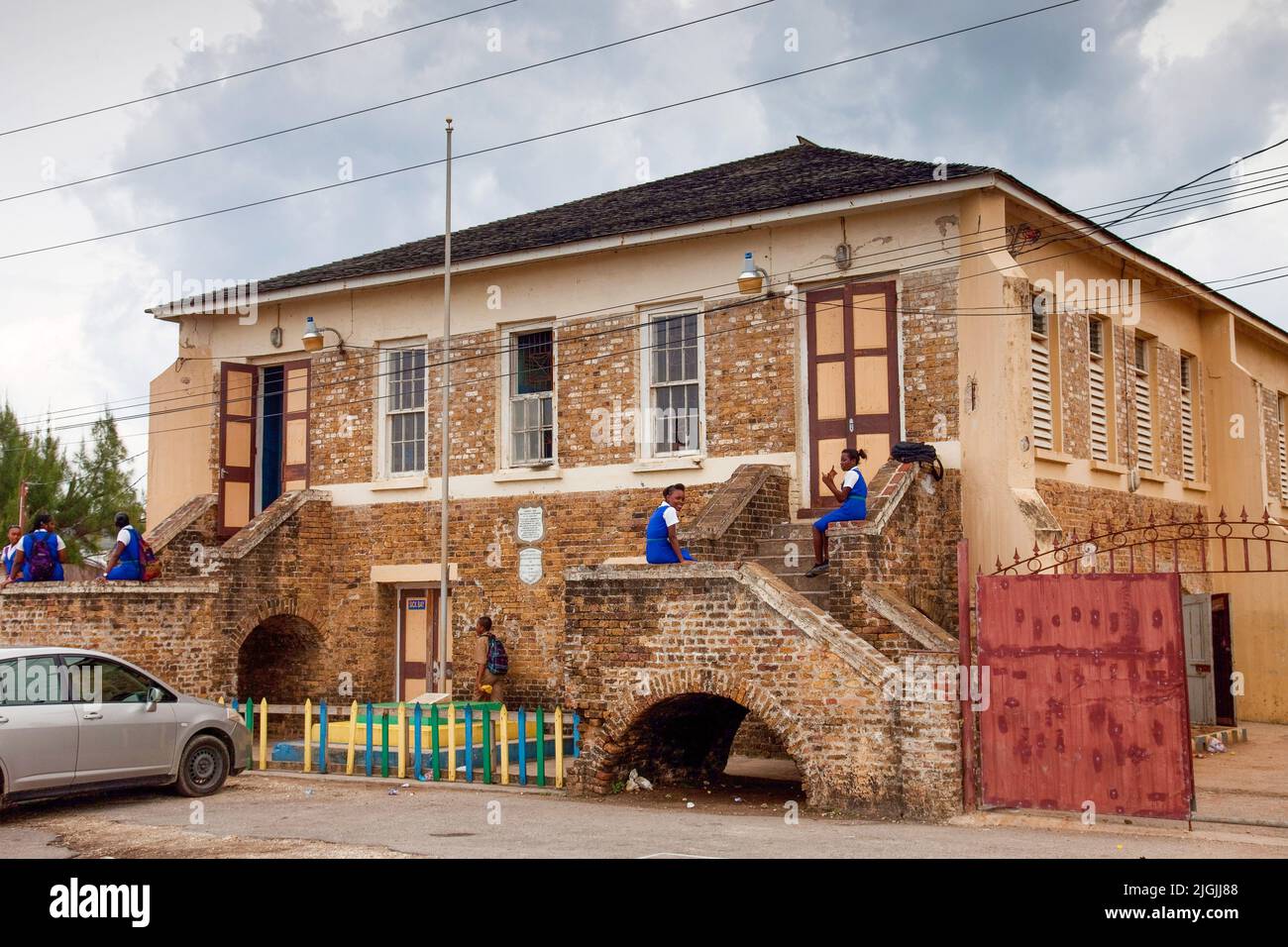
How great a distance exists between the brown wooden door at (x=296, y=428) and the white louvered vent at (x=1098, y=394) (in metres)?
11.7

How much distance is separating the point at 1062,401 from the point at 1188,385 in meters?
5.84

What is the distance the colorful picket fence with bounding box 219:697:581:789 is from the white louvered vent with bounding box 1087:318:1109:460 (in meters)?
8.01

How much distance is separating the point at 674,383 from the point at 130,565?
7767 mm

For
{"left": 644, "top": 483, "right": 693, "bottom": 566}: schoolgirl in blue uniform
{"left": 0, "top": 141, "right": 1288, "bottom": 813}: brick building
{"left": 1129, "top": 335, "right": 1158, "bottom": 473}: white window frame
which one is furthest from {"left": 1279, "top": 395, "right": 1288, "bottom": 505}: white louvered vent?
{"left": 644, "top": 483, "right": 693, "bottom": 566}: schoolgirl in blue uniform

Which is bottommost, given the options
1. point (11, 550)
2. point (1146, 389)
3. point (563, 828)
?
point (563, 828)

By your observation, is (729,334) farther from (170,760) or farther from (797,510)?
(170,760)

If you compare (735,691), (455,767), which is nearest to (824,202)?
(735,691)

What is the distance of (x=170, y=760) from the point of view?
13773 mm

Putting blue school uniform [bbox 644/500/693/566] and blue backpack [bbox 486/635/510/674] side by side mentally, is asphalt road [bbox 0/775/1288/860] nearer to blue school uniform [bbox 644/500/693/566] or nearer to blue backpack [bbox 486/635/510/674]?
blue school uniform [bbox 644/500/693/566]

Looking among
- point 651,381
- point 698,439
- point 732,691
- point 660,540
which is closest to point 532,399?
point 651,381

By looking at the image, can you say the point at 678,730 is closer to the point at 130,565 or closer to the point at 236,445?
the point at 130,565

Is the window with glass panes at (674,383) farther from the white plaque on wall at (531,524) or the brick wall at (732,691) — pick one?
the brick wall at (732,691)

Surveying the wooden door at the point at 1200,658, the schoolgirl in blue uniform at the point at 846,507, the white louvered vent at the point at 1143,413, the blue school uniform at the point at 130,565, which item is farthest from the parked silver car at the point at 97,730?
the white louvered vent at the point at 1143,413

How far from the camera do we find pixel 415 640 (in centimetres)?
2078
